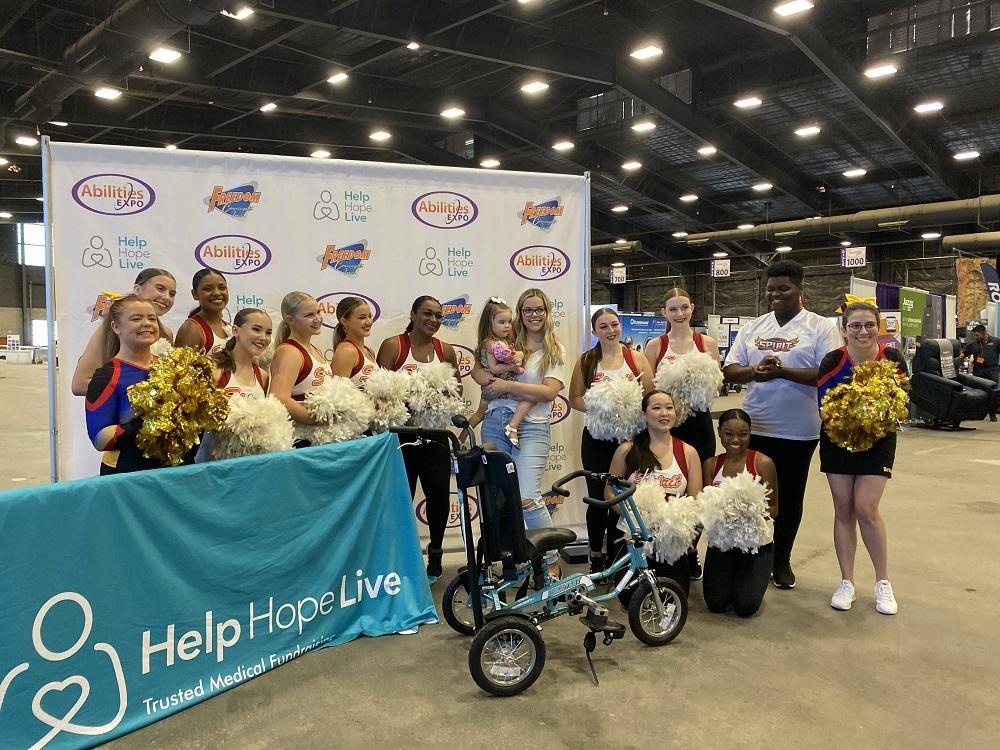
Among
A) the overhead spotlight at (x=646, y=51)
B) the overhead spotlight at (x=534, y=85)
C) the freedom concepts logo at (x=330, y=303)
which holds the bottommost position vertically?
the freedom concepts logo at (x=330, y=303)

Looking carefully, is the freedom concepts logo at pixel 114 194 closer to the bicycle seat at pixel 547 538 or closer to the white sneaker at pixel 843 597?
the bicycle seat at pixel 547 538

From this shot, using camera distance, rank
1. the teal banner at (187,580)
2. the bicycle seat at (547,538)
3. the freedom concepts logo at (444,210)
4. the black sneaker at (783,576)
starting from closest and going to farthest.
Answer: the teal banner at (187,580) → the bicycle seat at (547,538) → the black sneaker at (783,576) → the freedom concepts logo at (444,210)

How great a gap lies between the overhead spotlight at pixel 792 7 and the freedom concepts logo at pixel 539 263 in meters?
4.63

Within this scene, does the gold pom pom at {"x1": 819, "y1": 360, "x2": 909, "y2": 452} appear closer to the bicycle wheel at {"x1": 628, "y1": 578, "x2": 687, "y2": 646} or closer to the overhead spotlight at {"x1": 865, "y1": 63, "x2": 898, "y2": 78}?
the bicycle wheel at {"x1": 628, "y1": 578, "x2": 687, "y2": 646}

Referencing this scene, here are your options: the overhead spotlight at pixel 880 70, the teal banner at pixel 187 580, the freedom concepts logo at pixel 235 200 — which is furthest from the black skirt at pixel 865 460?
the overhead spotlight at pixel 880 70

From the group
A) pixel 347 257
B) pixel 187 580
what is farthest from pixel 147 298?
pixel 187 580

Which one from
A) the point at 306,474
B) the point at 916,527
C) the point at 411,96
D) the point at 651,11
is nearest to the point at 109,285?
the point at 306,474

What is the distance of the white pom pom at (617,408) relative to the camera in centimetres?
345

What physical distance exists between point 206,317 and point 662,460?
237cm

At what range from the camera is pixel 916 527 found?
515 centimetres

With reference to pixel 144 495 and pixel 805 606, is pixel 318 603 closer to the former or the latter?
pixel 144 495

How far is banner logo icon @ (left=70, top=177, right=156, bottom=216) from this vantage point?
3594mm

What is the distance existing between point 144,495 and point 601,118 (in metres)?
11.4

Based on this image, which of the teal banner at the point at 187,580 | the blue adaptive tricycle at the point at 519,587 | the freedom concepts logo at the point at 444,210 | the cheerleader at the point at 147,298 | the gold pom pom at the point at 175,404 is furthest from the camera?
the freedom concepts logo at the point at 444,210
